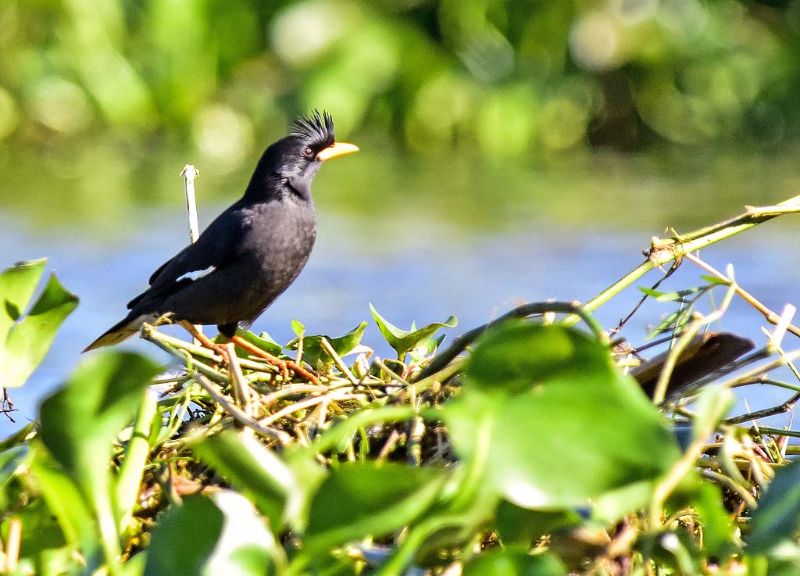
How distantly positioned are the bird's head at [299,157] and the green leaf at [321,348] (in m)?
1.77

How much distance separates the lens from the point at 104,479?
6.33 feet

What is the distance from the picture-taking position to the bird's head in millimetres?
4562

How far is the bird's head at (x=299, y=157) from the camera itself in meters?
4.56

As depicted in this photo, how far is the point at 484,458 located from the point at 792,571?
450 mm

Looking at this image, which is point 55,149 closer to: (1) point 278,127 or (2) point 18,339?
(1) point 278,127

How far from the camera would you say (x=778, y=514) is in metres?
1.86

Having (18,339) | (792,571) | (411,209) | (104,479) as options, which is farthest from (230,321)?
(411,209)

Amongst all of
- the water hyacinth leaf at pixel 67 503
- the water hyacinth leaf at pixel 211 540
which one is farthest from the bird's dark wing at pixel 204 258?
the water hyacinth leaf at pixel 211 540

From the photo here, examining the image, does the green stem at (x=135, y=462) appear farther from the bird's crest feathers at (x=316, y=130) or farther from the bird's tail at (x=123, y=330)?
the bird's crest feathers at (x=316, y=130)

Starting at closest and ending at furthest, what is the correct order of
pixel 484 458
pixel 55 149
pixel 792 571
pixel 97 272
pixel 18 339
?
pixel 484 458 < pixel 792 571 < pixel 18 339 < pixel 97 272 < pixel 55 149

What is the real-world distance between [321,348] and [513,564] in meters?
0.99

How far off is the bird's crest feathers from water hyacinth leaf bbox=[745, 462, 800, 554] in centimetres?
298

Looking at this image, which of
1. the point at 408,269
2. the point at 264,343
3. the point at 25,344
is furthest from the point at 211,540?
the point at 408,269

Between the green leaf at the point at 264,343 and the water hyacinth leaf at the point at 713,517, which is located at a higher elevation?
the green leaf at the point at 264,343
